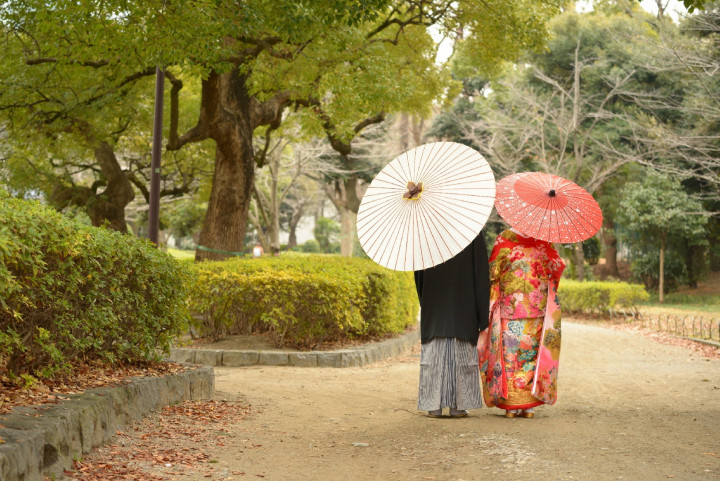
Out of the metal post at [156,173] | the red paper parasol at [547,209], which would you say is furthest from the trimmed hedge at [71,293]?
the metal post at [156,173]

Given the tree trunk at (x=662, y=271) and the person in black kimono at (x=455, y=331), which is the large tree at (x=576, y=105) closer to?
the tree trunk at (x=662, y=271)

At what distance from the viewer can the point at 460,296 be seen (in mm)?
6391

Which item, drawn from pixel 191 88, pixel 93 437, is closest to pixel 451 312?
pixel 93 437

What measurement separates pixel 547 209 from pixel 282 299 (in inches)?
172

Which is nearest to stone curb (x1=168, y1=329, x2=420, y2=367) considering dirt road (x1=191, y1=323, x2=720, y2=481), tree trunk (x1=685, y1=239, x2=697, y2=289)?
dirt road (x1=191, y1=323, x2=720, y2=481)

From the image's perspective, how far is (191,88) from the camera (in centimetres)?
2044

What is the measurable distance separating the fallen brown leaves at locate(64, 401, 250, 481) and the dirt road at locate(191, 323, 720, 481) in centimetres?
18

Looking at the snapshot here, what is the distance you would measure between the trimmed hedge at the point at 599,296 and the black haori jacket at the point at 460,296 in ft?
49.1

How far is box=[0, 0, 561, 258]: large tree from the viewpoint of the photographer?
9.70m

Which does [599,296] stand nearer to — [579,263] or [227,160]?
[579,263]

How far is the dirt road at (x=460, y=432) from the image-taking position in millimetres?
4617

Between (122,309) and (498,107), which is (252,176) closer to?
(122,309)

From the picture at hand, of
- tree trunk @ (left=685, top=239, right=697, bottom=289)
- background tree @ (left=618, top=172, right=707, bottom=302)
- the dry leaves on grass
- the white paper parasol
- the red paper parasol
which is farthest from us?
tree trunk @ (left=685, top=239, right=697, bottom=289)

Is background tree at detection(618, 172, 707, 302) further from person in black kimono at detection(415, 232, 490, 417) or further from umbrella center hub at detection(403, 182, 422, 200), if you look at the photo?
umbrella center hub at detection(403, 182, 422, 200)
